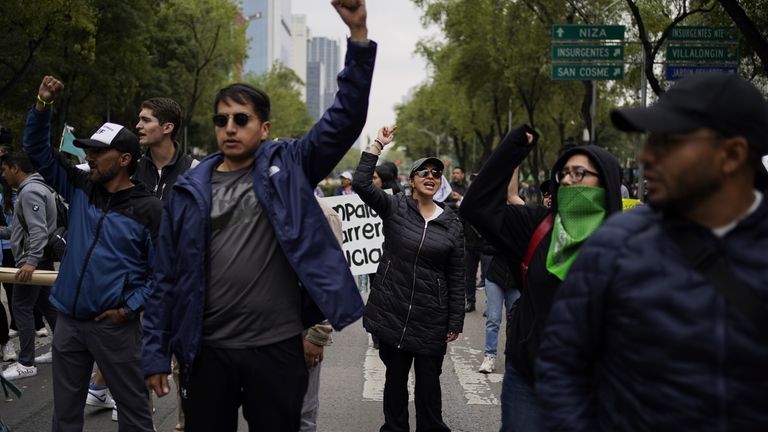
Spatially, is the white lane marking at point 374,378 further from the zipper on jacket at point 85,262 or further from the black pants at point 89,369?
the zipper on jacket at point 85,262

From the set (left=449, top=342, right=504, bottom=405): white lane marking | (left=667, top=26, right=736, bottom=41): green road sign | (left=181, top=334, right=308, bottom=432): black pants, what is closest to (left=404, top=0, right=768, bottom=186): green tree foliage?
(left=667, top=26, right=736, bottom=41): green road sign

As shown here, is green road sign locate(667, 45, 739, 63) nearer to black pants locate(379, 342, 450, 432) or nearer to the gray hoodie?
the gray hoodie

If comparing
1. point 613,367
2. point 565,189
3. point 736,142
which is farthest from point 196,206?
point 736,142

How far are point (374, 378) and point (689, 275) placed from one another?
6.43 meters

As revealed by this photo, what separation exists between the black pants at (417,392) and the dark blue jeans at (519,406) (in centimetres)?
198

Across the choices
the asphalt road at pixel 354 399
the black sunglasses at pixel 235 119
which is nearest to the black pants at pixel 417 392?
the asphalt road at pixel 354 399

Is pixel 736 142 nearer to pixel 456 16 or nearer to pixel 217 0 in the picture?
pixel 456 16

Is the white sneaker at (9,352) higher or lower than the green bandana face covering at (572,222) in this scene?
lower

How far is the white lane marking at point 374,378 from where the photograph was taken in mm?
7758

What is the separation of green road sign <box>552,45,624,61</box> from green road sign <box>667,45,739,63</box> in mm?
4269

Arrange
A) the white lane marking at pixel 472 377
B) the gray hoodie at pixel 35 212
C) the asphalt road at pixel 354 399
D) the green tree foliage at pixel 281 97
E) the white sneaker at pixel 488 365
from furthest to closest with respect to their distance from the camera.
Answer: the green tree foliage at pixel 281 97
the white sneaker at pixel 488 365
the white lane marking at pixel 472 377
the gray hoodie at pixel 35 212
the asphalt road at pixel 354 399

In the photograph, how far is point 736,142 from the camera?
2242 millimetres

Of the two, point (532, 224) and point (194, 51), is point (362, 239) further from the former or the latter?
point (194, 51)

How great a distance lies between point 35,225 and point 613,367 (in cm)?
629
